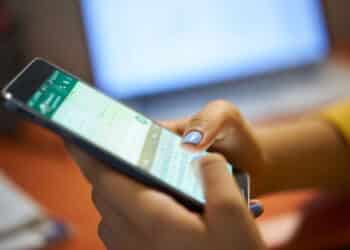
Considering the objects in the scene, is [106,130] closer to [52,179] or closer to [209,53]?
[52,179]

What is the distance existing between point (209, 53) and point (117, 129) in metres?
0.52

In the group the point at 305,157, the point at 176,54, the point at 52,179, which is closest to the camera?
the point at 305,157

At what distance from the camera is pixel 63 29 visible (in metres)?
1.08

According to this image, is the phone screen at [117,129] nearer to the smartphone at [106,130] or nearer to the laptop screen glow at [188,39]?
the smartphone at [106,130]

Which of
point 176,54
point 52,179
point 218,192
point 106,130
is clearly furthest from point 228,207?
point 176,54

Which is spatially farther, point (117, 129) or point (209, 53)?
point (209, 53)

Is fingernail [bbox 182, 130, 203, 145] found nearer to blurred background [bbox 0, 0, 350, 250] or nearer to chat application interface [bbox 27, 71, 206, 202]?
chat application interface [bbox 27, 71, 206, 202]

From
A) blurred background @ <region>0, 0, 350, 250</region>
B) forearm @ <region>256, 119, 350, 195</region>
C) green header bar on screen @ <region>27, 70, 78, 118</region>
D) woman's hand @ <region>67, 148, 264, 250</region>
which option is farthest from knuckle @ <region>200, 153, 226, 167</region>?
blurred background @ <region>0, 0, 350, 250</region>

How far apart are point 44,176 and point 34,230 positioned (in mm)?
140

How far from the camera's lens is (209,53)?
40.3 inches

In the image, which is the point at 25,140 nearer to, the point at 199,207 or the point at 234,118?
the point at 234,118

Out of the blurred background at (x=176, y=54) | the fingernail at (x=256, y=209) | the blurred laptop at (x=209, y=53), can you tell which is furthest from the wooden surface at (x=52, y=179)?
the fingernail at (x=256, y=209)

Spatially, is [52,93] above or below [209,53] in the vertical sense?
above

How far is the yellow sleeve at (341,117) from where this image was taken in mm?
764
